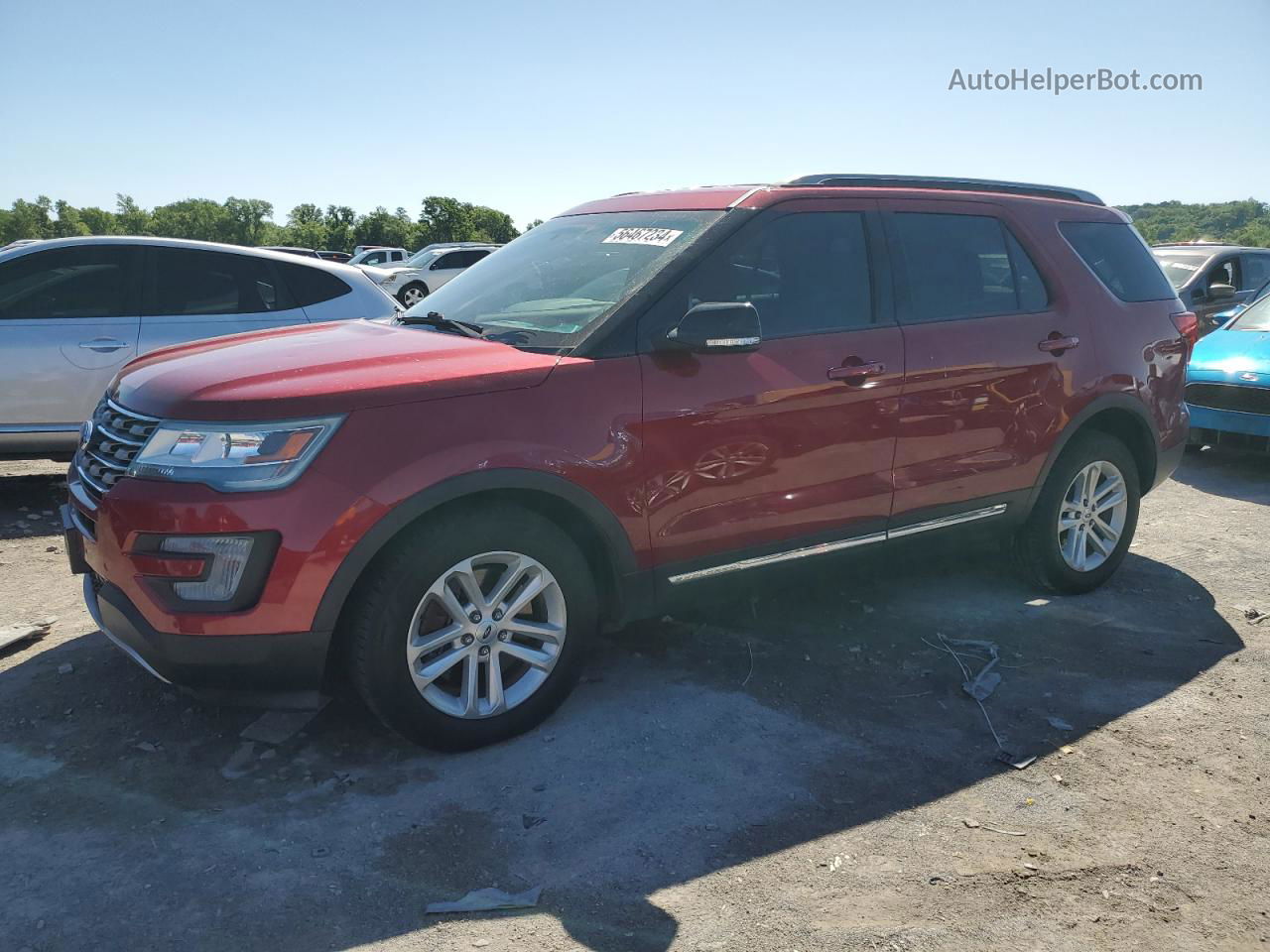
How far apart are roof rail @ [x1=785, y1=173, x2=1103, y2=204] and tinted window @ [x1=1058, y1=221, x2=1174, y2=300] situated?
0.19 meters

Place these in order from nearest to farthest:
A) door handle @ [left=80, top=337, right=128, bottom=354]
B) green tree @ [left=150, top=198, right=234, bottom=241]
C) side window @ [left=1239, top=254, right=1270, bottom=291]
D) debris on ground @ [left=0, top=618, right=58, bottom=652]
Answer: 1. debris on ground @ [left=0, top=618, right=58, bottom=652]
2. door handle @ [left=80, top=337, right=128, bottom=354]
3. side window @ [left=1239, top=254, right=1270, bottom=291]
4. green tree @ [left=150, top=198, right=234, bottom=241]

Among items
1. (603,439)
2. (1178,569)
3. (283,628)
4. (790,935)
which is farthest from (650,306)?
(1178,569)

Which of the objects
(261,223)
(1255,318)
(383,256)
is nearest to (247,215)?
(261,223)

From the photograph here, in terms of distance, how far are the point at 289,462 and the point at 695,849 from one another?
5.38 feet

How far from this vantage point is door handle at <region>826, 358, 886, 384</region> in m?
3.91

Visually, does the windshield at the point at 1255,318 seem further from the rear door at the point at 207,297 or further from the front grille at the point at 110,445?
the front grille at the point at 110,445

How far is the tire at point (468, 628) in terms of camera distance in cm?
312

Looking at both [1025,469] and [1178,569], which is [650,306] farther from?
[1178,569]

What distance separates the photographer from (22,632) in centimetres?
430

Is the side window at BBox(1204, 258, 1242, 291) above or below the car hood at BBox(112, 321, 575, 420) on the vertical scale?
above

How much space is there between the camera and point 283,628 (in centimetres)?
301

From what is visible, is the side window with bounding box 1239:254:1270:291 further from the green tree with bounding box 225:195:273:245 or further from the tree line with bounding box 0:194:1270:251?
the green tree with bounding box 225:195:273:245

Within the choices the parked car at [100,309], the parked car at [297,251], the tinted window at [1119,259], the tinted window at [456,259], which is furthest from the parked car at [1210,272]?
the tinted window at [456,259]

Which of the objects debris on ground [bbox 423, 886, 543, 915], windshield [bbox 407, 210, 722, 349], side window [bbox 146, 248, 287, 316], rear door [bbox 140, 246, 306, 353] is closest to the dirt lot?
debris on ground [bbox 423, 886, 543, 915]
